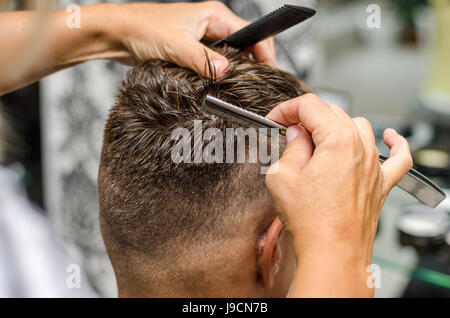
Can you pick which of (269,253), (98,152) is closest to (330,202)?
(269,253)

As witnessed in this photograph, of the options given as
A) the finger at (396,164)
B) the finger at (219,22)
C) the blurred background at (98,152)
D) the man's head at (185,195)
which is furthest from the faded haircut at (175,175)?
the blurred background at (98,152)

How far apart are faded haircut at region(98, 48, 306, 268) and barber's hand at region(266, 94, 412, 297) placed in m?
0.20

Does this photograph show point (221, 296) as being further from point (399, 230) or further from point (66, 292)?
point (66, 292)

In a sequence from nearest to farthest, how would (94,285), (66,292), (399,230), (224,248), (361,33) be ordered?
1. (224,248)
2. (399,230)
3. (66,292)
4. (94,285)
5. (361,33)

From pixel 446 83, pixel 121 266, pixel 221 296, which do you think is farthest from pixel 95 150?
pixel 446 83

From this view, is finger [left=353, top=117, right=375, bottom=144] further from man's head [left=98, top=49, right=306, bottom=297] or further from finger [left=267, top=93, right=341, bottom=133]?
man's head [left=98, top=49, right=306, bottom=297]

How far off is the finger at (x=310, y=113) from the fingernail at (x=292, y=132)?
14 millimetres

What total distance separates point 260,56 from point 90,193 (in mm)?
1123

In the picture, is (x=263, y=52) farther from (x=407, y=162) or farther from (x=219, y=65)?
(x=407, y=162)

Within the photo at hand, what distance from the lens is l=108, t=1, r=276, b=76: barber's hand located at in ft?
2.35

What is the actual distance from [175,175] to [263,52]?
32 cm

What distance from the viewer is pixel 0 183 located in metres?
1.69

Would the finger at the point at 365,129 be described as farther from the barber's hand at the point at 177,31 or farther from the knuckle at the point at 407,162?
the barber's hand at the point at 177,31

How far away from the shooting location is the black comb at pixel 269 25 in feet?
2.08
